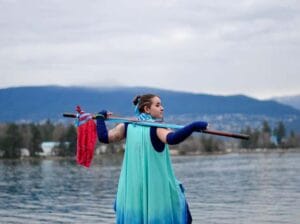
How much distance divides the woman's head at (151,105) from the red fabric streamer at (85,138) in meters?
0.68

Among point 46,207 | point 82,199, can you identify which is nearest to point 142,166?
point 46,207

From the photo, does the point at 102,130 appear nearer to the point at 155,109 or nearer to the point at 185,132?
the point at 155,109

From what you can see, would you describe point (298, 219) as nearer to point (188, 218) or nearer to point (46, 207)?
point (46, 207)

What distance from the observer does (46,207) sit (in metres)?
31.2

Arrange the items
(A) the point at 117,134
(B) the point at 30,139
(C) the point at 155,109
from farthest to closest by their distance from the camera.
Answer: (B) the point at 30,139 < (A) the point at 117,134 < (C) the point at 155,109

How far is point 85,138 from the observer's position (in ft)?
26.3

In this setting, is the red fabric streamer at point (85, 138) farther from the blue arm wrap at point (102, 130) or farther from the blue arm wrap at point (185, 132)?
the blue arm wrap at point (185, 132)

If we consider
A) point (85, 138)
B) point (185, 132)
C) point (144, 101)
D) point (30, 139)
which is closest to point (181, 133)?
point (185, 132)

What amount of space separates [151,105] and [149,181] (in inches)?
33.7

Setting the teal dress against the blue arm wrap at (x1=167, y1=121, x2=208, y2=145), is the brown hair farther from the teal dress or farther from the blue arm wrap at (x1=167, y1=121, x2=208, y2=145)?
the blue arm wrap at (x1=167, y1=121, x2=208, y2=145)

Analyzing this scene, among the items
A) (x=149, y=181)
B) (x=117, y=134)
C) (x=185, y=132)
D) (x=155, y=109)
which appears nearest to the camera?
(x=185, y=132)

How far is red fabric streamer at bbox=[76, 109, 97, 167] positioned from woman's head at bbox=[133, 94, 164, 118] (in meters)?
0.68

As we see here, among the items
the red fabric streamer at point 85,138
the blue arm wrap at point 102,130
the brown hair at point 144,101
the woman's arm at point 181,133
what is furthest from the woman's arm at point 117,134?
the woman's arm at point 181,133

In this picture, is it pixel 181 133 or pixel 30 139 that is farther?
pixel 30 139
